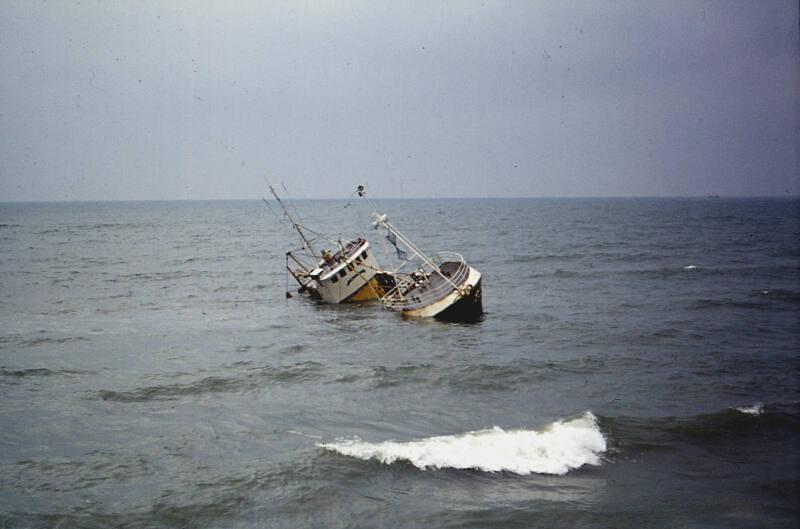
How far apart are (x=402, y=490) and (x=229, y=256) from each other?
65.1 metres

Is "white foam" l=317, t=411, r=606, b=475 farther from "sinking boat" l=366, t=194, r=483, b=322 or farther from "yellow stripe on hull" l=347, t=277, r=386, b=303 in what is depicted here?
"yellow stripe on hull" l=347, t=277, r=386, b=303

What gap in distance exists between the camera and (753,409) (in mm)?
19047

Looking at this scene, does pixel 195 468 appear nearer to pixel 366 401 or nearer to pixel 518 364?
pixel 366 401

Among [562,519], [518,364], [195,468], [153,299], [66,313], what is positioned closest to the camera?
[562,519]

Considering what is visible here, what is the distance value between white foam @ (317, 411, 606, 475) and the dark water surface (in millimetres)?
66

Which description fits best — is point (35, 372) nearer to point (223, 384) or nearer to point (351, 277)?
point (223, 384)

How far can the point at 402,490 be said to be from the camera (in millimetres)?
14578

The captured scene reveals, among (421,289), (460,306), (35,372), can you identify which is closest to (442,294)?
(460,306)

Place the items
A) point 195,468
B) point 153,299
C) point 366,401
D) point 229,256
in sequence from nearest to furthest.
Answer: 1. point 195,468
2. point 366,401
3. point 153,299
4. point 229,256

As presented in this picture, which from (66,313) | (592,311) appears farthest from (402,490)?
(66,313)

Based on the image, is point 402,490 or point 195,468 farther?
point 195,468

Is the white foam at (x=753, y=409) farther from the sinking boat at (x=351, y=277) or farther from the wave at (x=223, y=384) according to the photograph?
the sinking boat at (x=351, y=277)

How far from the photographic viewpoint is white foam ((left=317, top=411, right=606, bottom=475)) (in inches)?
618

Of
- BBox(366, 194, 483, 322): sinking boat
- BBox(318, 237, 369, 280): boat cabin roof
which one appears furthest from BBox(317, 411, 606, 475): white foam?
BBox(318, 237, 369, 280): boat cabin roof
